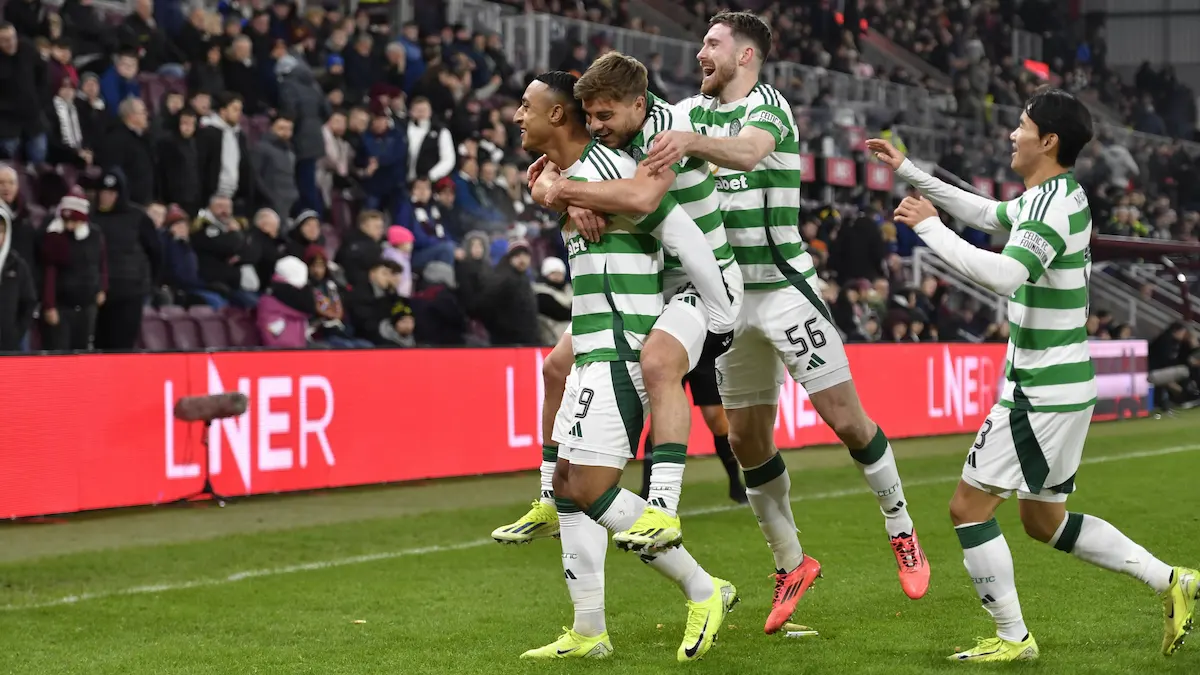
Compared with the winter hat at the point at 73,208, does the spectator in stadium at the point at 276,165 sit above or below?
above

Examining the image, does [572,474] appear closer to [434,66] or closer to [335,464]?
[335,464]

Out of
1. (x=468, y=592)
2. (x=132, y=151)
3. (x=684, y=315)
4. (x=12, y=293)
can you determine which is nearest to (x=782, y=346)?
(x=684, y=315)

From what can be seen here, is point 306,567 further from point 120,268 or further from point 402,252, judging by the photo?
point 402,252

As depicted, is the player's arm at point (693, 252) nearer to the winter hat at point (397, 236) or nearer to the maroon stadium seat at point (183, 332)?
the maroon stadium seat at point (183, 332)

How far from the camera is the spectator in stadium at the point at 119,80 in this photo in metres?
13.6

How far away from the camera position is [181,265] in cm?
1321

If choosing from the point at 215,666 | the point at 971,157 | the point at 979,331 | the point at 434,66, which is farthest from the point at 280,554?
the point at 971,157

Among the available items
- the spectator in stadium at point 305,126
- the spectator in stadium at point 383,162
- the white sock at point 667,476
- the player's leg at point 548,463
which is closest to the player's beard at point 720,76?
the player's leg at point 548,463

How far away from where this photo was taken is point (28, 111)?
12508 mm

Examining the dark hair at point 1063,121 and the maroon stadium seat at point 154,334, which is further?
the maroon stadium seat at point 154,334

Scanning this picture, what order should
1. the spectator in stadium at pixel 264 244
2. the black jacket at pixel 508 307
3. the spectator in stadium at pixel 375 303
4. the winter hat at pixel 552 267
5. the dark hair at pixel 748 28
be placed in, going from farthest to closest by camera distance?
the winter hat at pixel 552 267 < the black jacket at pixel 508 307 < the spectator in stadium at pixel 375 303 < the spectator in stadium at pixel 264 244 < the dark hair at pixel 748 28

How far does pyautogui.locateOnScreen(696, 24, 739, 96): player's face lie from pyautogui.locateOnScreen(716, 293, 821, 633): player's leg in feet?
3.55

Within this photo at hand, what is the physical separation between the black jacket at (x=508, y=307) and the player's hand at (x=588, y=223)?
919cm

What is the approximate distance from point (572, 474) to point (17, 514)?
6136mm
